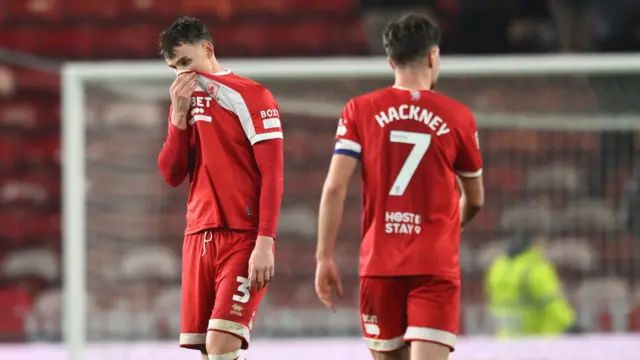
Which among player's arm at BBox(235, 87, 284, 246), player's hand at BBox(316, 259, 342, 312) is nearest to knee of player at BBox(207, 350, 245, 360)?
player's arm at BBox(235, 87, 284, 246)

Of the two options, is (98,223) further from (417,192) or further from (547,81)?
(417,192)

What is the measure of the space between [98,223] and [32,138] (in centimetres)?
402

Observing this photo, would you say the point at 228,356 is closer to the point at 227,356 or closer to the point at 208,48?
the point at 227,356

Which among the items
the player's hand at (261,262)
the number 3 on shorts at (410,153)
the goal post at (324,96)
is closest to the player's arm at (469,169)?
the number 3 on shorts at (410,153)

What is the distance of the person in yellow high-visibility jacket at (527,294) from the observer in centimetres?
569

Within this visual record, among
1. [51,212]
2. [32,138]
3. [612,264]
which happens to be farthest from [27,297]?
[612,264]

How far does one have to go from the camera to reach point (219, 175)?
9.80ft

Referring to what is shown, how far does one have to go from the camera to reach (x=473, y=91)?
5.26m

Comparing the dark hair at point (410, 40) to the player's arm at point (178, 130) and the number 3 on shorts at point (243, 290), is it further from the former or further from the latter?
the number 3 on shorts at point (243, 290)

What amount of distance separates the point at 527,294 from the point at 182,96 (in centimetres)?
408

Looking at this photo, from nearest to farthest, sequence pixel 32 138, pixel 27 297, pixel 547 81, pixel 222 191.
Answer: pixel 222 191
pixel 547 81
pixel 27 297
pixel 32 138

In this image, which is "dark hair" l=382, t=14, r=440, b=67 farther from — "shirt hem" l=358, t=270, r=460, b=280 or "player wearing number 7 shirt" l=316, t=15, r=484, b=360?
"shirt hem" l=358, t=270, r=460, b=280

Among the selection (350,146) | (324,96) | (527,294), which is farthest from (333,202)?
(527,294)

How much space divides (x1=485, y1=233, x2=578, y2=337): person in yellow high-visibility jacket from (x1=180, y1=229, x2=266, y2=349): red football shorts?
8.97 ft
